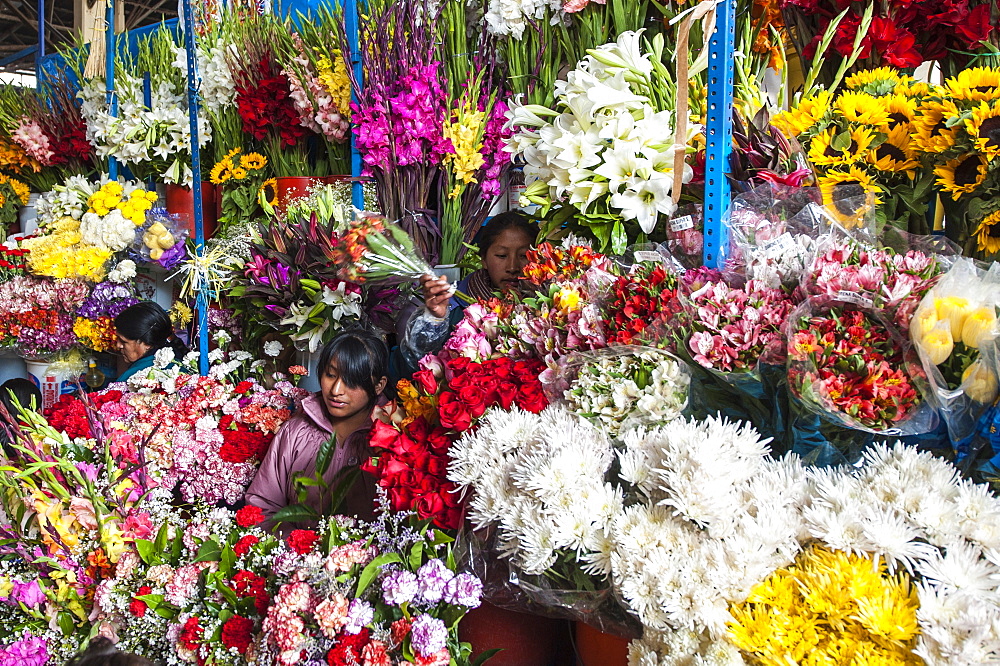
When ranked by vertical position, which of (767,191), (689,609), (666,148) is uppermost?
(666,148)

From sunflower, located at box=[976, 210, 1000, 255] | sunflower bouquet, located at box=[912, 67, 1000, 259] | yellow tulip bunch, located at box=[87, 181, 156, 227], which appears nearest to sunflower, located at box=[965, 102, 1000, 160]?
sunflower bouquet, located at box=[912, 67, 1000, 259]

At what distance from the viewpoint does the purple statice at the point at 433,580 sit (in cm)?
116

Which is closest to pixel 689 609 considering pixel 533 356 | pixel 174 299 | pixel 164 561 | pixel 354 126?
pixel 533 356

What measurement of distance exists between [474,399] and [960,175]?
962mm

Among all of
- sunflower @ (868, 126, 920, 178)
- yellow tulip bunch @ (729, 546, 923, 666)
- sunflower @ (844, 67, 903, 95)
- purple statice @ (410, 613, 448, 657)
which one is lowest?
purple statice @ (410, 613, 448, 657)

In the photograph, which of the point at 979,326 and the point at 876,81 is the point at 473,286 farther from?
the point at 979,326

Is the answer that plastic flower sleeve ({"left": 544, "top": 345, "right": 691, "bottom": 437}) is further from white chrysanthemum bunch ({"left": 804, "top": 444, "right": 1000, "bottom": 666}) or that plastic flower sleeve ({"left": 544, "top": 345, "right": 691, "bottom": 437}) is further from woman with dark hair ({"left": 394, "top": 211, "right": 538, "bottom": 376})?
woman with dark hair ({"left": 394, "top": 211, "right": 538, "bottom": 376})

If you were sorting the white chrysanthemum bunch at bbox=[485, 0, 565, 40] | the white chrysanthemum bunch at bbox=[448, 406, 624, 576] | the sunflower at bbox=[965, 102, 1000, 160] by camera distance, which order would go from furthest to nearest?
the white chrysanthemum bunch at bbox=[485, 0, 565, 40] → the sunflower at bbox=[965, 102, 1000, 160] → the white chrysanthemum bunch at bbox=[448, 406, 624, 576]

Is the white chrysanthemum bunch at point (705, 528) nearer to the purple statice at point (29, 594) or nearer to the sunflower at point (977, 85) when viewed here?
the sunflower at point (977, 85)

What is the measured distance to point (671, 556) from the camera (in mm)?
934

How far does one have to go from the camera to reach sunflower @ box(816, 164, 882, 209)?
4.48 feet

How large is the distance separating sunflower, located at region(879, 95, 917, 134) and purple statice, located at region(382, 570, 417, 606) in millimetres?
1212

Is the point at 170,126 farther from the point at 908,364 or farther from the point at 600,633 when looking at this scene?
the point at 908,364

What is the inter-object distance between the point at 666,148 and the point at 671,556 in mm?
883
